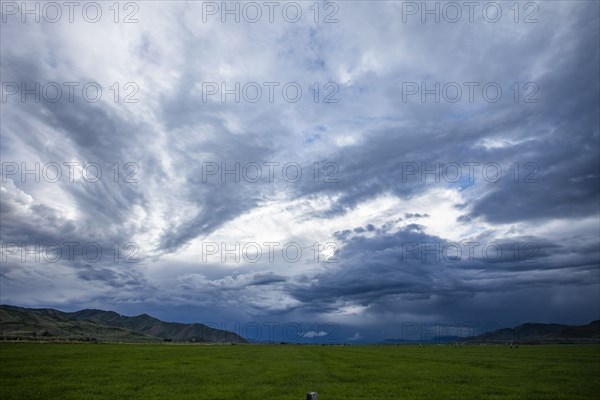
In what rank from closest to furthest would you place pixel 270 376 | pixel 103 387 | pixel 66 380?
pixel 103 387 < pixel 66 380 < pixel 270 376

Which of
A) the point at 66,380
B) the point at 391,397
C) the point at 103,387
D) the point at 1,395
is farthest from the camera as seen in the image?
the point at 66,380

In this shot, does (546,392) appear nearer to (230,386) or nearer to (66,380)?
(230,386)

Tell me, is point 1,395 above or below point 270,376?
above

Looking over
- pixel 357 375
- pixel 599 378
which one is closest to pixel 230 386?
pixel 357 375

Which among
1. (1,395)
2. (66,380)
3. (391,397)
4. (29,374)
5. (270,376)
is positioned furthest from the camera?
(270,376)

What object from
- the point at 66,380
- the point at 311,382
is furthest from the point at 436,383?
the point at 66,380

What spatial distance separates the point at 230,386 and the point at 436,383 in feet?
67.6

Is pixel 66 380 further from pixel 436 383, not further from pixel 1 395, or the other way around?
pixel 436 383

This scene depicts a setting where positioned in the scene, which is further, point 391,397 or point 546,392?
point 546,392

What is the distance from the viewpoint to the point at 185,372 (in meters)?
47.8

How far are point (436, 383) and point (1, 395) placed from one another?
3776 cm

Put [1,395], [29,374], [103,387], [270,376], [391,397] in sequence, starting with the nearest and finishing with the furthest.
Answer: [1,395] → [391,397] → [103,387] → [29,374] → [270,376]

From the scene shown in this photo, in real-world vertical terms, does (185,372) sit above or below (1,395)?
below

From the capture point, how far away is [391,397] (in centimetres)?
3197
